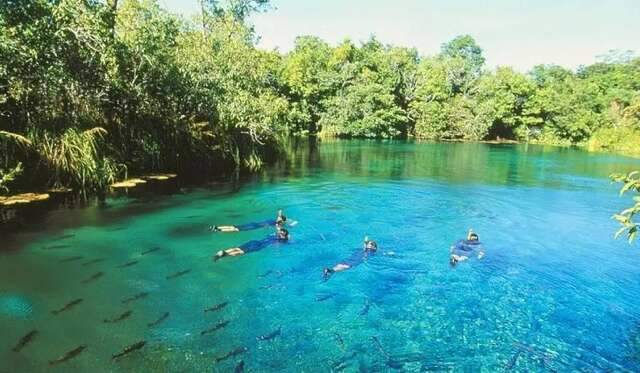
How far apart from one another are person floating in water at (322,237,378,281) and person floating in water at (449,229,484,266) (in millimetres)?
2539

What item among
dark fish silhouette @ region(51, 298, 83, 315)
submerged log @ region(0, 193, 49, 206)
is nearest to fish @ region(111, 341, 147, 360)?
dark fish silhouette @ region(51, 298, 83, 315)

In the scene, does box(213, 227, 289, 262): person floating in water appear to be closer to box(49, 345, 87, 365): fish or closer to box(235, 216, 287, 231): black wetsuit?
box(235, 216, 287, 231): black wetsuit

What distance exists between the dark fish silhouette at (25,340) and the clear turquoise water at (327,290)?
0.40ft

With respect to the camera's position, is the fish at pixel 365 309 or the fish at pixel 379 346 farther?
the fish at pixel 365 309

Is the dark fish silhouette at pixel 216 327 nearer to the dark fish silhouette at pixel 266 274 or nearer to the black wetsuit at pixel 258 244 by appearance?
the dark fish silhouette at pixel 266 274

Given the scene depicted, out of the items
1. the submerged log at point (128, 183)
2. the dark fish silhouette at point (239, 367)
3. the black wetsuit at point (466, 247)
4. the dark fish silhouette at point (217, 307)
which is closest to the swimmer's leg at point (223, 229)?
the dark fish silhouette at point (217, 307)

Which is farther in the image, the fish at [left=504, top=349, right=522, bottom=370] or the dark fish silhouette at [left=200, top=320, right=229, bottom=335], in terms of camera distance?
the dark fish silhouette at [left=200, top=320, right=229, bottom=335]

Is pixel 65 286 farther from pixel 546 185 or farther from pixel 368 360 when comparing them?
pixel 546 185

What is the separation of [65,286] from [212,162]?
2041 cm

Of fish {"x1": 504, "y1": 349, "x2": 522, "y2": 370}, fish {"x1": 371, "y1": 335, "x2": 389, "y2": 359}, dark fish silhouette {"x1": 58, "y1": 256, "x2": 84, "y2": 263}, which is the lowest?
fish {"x1": 504, "y1": 349, "x2": 522, "y2": 370}

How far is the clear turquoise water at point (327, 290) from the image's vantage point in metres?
9.27

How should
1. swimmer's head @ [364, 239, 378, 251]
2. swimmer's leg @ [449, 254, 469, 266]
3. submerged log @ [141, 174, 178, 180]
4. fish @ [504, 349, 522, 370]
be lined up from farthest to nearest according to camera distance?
submerged log @ [141, 174, 178, 180]
swimmer's head @ [364, 239, 378, 251]
swimmer's leg @ [449, 254, 469, 266]
fish @ [504, 349, 522, 370]

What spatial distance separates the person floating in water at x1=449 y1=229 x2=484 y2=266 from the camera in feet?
50.4

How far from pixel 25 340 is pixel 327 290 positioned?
6752mm
